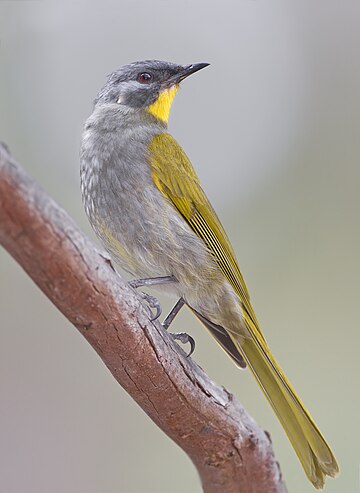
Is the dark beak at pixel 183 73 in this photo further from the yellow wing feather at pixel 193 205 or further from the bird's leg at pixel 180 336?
the bird's leg at pixel 180 336

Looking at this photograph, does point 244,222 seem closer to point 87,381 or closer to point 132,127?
point 87,381

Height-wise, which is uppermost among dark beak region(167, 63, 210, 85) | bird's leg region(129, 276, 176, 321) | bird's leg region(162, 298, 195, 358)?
dark beak region(167, 63, 210, 85)

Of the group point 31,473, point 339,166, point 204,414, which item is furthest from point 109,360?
point 339,166

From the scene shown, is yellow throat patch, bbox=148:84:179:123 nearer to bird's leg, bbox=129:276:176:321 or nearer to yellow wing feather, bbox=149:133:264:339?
yellow wing feather, bbox=149:133:264:339

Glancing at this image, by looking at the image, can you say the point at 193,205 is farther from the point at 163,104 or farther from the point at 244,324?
the point at 163,104

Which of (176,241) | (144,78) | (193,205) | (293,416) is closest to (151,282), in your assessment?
(176,241)

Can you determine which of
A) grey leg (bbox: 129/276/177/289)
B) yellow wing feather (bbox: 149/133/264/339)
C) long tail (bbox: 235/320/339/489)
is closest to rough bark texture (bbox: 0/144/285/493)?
long tail (bbox: 235/320/339/489)

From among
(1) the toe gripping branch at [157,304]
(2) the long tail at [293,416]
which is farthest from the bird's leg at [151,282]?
(2) the long tail at [293,416]
